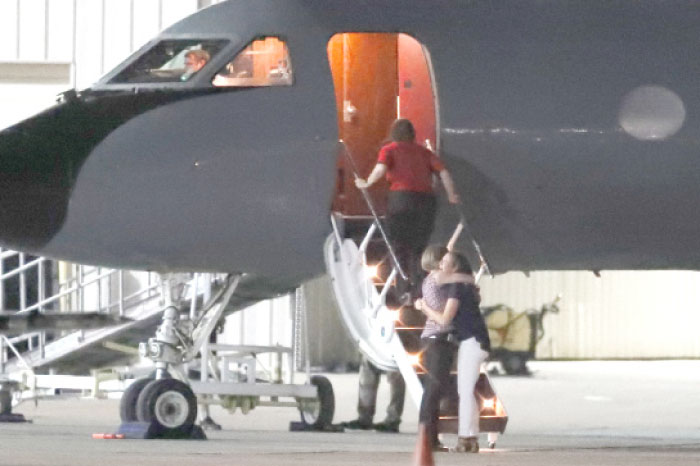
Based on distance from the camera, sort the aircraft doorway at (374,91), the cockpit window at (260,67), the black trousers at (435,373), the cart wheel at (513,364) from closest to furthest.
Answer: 1. the black trousers at (435,373)
2. the cockpit window at (260,67)
3. the aircraft doorway at (374,91)
4. the cart wheel at (513,364)

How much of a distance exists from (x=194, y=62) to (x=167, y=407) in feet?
9.74

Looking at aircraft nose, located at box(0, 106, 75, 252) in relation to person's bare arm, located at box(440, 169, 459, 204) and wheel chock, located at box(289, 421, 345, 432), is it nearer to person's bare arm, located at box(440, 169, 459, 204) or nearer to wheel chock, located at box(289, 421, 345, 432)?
person's bare arm, located at box(440, 169, 459, 204)

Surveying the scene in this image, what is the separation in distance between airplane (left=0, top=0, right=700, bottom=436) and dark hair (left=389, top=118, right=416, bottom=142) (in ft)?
1.24

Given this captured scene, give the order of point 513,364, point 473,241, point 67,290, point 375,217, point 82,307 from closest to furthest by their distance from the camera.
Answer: point 375,217 < point 473,241 < point 67,290 < point 82,307 < point 513,364

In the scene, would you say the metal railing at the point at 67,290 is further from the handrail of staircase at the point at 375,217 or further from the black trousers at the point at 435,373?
the black trousers at the point at 435,373

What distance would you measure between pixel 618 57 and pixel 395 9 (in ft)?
6.48

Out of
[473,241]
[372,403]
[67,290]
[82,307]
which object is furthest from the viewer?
[82,307]

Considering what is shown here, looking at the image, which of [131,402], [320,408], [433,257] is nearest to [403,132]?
[433,257]

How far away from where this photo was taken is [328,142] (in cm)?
1507

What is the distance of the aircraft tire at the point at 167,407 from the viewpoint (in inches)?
604

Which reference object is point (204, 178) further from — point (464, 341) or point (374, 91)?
point (464, 341)

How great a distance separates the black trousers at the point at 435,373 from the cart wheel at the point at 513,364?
585 inches

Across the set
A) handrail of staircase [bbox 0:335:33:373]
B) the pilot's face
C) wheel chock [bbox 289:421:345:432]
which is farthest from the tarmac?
the pilot's face

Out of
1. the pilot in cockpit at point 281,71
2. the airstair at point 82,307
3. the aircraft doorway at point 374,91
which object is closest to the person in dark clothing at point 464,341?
the aircraft doorway at point 374,91
